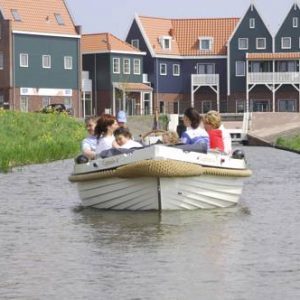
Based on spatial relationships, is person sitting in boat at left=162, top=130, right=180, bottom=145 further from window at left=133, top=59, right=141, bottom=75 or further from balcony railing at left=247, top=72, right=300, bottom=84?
balcony railing at left=247, top=72, right=300, bottom=84

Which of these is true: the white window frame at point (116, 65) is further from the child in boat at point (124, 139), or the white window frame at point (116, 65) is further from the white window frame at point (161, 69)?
the child in boat at point (124, 139)

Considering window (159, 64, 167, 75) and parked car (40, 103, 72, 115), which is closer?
parked car (40, 103, 72, 115)

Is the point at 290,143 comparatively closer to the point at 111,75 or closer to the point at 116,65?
the point at 111,75

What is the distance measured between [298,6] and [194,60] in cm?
1012

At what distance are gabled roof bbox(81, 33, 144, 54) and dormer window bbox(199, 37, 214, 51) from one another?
22.1 feet

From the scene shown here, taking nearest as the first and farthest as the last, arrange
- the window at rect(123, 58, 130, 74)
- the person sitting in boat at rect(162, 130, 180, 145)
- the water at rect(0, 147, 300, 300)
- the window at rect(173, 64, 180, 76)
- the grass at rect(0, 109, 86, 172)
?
the water at rect(0, 147, 300, 300), the person sitting in boat at rect(162, 130, 180, 145), the grass at rect(0, 109, 86, 172), the window at rect(123, 58, 130, 74), the window at rect(173, 64, 180, 76)

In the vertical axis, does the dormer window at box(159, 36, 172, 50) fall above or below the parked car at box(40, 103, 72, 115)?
above

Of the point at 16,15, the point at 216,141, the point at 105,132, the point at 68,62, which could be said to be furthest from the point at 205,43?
the point at 105,132

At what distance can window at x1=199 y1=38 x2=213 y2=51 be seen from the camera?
90.6 m

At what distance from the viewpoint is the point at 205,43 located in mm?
90625

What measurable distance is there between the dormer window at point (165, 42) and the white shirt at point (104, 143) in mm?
72646

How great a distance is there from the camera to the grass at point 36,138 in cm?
3203

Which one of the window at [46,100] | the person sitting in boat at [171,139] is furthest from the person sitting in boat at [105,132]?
the window at [46,100]

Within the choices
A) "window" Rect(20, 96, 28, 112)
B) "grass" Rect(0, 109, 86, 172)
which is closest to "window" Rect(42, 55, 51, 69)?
"window" Rect(20, 96, 28, 112)
